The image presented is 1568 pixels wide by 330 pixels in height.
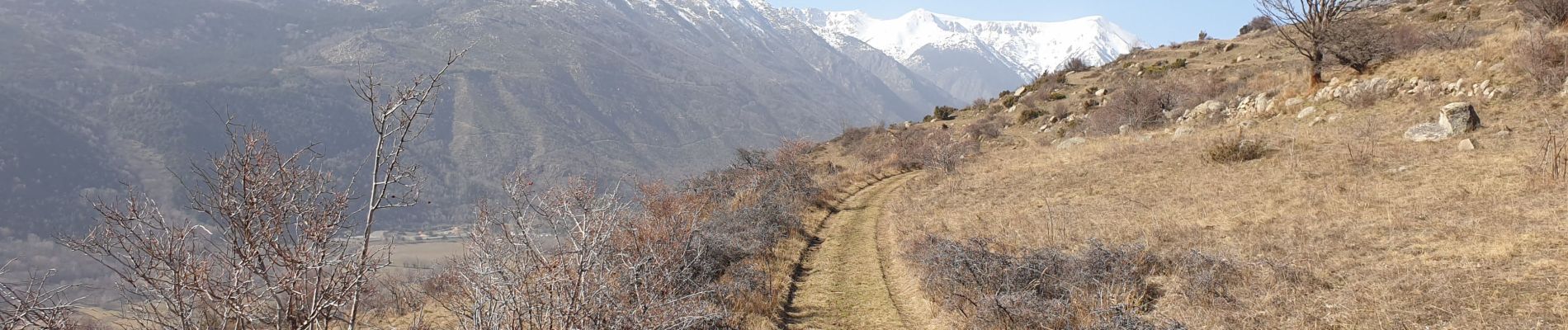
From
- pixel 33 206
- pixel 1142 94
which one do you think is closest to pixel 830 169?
pixel 1142 94

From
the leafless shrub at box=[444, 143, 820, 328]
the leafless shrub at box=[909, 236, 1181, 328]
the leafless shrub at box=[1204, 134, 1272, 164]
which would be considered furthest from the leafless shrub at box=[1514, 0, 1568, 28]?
the leafless shrub at box=[444, 143, 820, 328]

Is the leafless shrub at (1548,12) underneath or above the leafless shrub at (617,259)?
above

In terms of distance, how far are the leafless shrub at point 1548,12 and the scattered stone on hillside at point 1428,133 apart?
9054mm

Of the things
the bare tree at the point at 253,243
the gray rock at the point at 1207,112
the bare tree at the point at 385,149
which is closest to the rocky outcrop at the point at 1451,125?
the gray rock at the point at 1207,112

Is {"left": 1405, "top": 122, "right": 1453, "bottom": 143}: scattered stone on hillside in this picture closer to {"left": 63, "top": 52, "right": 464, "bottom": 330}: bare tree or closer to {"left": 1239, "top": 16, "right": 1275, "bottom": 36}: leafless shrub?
{"left": 63, "top": 52, "right": 464, "bottom": 330}: bare tree

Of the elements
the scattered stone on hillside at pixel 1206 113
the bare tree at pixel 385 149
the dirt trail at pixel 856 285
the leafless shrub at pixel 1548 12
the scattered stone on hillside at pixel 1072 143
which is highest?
the leafless shrub at pixel 1548 12

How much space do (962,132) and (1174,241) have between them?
94.8 feet

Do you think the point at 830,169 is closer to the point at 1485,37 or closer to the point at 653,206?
the point at 653,206

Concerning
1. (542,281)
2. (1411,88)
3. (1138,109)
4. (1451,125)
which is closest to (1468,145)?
(1451,125)

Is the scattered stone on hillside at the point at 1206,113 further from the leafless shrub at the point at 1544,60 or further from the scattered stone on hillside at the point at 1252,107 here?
the leafless shrub at the point at 1544,60

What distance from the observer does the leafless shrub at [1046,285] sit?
7.44 metres

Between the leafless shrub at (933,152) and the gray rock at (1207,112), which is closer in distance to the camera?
the gray rock at (1207,112)

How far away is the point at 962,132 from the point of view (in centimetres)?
3812

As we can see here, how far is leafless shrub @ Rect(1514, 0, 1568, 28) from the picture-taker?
18.6 meters
